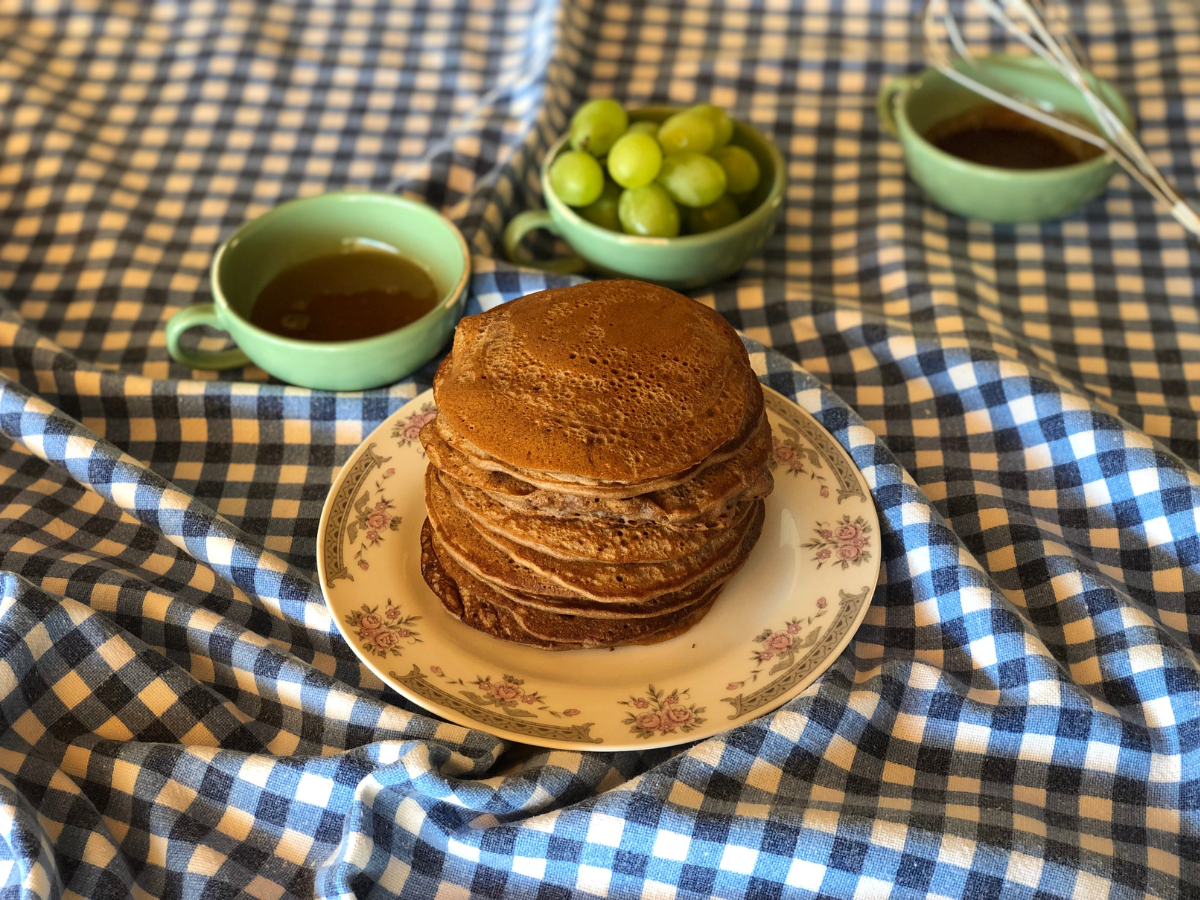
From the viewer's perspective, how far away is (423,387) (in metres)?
1.14

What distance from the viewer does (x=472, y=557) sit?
852 millimetres

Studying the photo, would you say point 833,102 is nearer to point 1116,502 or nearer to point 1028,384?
point 1028,384

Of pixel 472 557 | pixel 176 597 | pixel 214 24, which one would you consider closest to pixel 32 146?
pixel 214 24

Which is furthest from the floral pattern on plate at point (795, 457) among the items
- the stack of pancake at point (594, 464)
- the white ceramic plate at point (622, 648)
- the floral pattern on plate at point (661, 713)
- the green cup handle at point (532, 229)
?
the green cup handle at point (532, 229)

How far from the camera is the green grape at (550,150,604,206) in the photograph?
1.17 meters

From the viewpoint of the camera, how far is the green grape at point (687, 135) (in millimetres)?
1183

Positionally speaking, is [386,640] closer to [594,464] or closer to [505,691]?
[505,691]

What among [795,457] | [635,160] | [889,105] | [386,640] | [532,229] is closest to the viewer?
[386,640]

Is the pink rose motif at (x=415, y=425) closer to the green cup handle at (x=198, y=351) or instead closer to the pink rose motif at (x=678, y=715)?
the green cup handle at (x=198, y=351)

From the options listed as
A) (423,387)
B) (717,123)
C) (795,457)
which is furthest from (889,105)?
(423,387)

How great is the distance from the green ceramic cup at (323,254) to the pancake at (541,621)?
0.29m

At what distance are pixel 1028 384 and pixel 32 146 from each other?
1410 millimetres

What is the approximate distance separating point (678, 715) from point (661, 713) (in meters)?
0.01

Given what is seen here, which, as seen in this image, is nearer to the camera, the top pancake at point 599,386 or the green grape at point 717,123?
the top pancake at point 599,386
